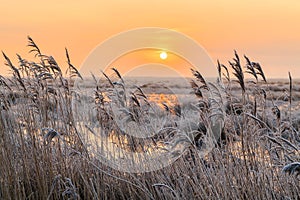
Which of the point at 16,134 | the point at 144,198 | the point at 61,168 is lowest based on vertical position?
the point at 144,198

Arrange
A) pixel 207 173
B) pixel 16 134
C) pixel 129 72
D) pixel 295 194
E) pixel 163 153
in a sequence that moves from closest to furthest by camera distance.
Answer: pixel 295 194 < pixel 207 173 < pixel 163 153 < pixel 16 134 < pixel 129 72

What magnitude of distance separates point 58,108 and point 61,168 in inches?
19.9

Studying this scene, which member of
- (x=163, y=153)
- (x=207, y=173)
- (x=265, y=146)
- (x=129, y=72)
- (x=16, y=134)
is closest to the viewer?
(x=207, y=173)

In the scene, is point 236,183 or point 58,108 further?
point 58,108

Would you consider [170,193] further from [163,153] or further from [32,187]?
[32,187]

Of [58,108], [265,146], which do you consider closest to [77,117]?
[58,108]

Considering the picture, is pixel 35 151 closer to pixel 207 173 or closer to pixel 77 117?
pixel 77 117

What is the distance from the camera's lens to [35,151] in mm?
3359

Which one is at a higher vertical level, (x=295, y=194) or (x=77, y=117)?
(x=77, y=117)

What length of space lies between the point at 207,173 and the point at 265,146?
0.56 meters

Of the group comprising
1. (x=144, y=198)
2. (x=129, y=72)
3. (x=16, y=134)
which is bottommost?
(x=144, y=198)

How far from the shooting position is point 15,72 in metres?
3.40

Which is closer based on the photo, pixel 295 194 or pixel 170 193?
pixel 295 194

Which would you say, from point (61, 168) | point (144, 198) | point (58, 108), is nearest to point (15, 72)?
point (58, 108)
